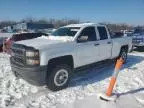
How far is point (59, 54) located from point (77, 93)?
1.21m

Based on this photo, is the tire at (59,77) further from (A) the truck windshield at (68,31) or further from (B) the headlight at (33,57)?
(A) the truck windshield at (68,31)

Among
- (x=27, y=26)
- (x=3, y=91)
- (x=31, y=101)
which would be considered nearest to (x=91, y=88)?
(x=31, y=101)

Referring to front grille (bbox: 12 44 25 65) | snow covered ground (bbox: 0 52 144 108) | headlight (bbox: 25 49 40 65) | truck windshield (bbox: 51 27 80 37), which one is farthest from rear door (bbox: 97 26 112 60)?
front grille (bbox: 12 44 25 65)

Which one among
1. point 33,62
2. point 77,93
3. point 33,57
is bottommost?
point 77,93

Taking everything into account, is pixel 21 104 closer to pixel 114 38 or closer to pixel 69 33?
pixel 69 33

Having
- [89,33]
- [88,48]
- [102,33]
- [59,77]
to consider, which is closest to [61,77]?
[59,77]

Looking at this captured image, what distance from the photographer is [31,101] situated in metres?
4.89

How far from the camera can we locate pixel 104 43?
23.2 ft

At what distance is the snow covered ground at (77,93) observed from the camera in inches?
185

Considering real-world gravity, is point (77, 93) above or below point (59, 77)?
below

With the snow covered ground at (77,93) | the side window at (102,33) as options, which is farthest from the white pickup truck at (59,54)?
the snow covered ground at (77,93)

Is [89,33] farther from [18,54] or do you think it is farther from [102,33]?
[18,54]

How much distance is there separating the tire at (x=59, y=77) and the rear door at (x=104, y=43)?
1.77 m

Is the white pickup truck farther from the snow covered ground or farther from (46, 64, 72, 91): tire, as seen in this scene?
the snow covered ground
